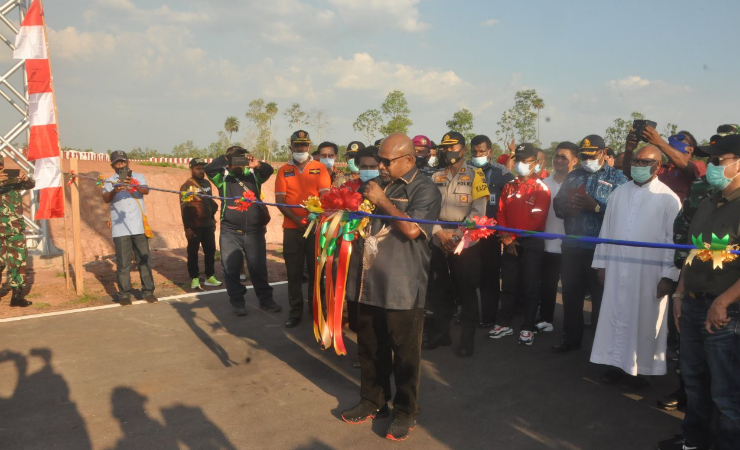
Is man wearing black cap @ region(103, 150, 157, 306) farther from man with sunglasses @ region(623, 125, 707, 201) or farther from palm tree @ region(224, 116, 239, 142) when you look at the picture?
palm tree @ region(224, 116, 239, 142)

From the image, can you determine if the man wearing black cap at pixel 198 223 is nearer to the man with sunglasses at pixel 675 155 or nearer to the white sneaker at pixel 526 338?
the white sneaker at pixel 526 338

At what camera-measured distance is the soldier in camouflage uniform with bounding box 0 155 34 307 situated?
7.35 m

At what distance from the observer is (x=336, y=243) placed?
166 inches

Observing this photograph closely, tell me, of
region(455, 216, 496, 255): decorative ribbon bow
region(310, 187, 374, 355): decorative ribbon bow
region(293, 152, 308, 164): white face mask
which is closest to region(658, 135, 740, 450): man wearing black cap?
region(455, 216, 496, 255): decorative ribbon bow

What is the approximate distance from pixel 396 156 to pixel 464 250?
1968 millimetres

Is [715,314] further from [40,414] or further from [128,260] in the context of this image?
[128,260]

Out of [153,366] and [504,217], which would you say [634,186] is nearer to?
[504,217]

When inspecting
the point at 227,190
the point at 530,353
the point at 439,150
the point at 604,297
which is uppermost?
the point at 439,150

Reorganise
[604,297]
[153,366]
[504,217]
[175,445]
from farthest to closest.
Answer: [504,217] < [153,366] < [604,297] < [175,445]

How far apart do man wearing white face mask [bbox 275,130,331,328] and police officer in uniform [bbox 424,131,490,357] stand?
1715 millimetres

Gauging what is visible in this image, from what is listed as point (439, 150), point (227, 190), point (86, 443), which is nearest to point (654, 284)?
point (439, 150)

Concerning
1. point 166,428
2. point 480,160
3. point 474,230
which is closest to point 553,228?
point 480,160

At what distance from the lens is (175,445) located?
12.1 feet

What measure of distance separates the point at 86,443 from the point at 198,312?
3.50 meters
